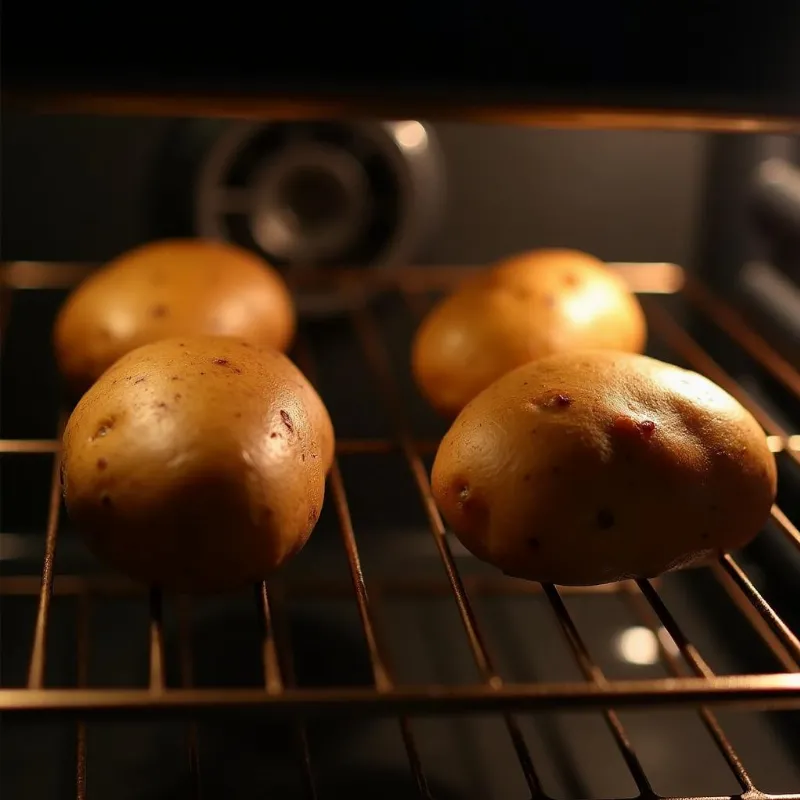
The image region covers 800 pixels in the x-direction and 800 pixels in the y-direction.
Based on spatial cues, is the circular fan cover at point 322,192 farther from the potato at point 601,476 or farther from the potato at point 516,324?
the potato at point 601,476

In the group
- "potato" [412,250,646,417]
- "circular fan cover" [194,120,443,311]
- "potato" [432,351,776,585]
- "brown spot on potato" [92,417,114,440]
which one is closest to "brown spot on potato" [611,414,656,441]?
"potato" [432,351,776,585]

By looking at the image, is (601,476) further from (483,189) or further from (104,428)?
(483,189)

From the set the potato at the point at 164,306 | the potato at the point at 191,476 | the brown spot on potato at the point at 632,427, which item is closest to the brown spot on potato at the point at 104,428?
the potato at the point at 191,476

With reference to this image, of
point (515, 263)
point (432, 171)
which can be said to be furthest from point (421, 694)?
point (432, 171)

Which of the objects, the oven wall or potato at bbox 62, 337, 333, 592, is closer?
potato at bbox 62, 337, 333, 592

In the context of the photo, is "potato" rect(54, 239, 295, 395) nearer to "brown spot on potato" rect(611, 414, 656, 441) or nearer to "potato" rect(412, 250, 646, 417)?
"potato" rect(412, 250, 646, 417)

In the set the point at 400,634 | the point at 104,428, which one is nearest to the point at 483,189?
the point at 400,634

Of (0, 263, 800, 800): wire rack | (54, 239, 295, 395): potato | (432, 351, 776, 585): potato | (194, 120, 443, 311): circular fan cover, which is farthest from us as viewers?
(194, 120, 443, 311): circular fan cover
